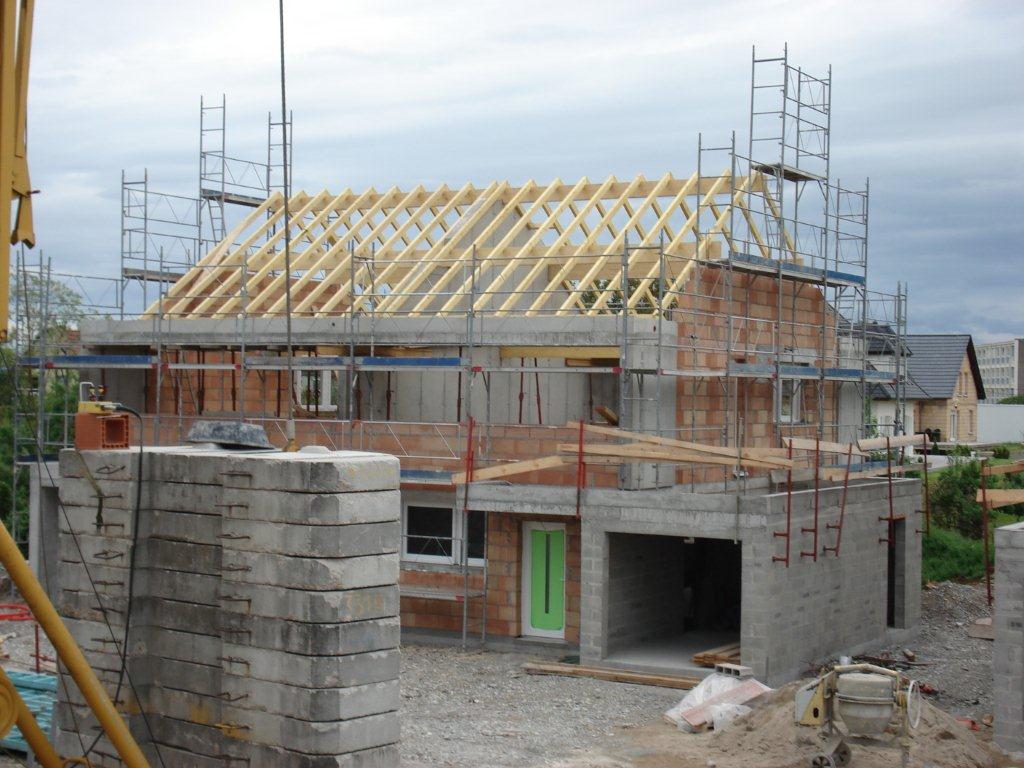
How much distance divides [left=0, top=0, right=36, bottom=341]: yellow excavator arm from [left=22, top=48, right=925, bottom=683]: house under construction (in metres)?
8.66

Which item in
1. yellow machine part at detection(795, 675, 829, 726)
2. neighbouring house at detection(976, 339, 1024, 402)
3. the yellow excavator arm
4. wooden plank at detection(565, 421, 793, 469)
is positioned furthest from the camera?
neighbouring house at detection(976, 339, 1024, 402)

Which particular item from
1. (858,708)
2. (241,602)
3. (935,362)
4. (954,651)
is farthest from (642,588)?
(935,362)

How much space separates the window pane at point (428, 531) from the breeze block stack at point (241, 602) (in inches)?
318

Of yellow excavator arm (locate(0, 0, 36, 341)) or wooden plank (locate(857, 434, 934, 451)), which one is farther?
wooden plank (locate(857, 434, 934, 451))

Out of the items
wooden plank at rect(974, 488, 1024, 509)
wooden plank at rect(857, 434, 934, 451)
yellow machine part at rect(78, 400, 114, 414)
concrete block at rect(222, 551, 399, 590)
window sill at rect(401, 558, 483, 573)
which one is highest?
yellow machine part at rect(78, 400, 114, 414)

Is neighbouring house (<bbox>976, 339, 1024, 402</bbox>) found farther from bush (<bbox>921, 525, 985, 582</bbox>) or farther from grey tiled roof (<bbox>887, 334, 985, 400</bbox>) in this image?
bush (<bbox>921, 525, 985, 582</bbox>)

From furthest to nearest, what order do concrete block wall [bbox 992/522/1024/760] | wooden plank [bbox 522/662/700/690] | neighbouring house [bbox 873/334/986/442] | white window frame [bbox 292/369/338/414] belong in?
neighbouring house [bbox 873/334/986/442]
white window frame [bbox 292/369/338/414]
wooden plank [bbox 522/662/700/690]
concrete block wall [bbox 992/522/1024/760]

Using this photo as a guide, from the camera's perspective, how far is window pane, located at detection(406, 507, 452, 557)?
64.7ft

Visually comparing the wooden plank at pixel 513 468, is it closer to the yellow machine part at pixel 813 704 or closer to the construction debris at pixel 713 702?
the construction debris at pixel 713 702

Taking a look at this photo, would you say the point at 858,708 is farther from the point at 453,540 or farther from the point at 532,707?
the point at 453,540

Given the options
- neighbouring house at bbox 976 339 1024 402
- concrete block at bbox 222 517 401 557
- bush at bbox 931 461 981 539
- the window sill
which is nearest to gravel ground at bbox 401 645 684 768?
the window sill

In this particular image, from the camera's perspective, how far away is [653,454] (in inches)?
667

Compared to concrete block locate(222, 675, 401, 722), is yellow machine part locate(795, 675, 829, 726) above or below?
below

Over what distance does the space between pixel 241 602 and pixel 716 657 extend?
306 inches
